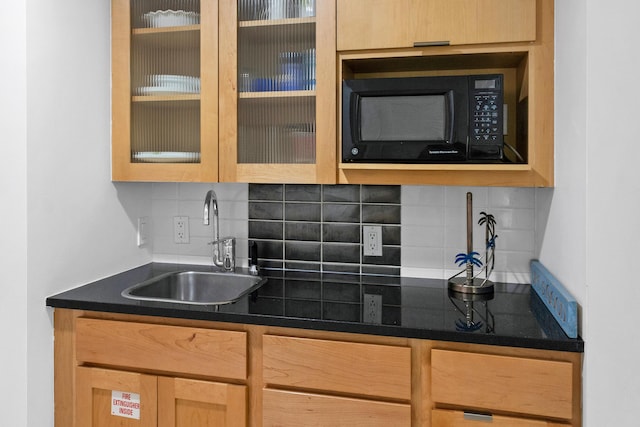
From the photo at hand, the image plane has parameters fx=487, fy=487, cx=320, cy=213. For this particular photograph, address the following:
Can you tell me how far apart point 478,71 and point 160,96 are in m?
1.24

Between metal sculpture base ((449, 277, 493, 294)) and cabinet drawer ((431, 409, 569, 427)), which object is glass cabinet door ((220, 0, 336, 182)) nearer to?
metal sculpture base ((449, 277, 493, 294))

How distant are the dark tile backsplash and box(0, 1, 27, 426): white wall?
2.90 feet

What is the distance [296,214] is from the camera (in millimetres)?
2109

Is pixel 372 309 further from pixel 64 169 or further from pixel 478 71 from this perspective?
pixel 64 169

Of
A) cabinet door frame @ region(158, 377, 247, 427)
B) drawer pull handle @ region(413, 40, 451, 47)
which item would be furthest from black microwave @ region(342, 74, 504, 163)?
cabinet door frame @ region(158, 377, 247, 427)

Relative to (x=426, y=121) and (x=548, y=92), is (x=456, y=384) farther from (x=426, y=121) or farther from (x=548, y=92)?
(x=548, y=92)

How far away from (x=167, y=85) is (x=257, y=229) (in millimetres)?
702

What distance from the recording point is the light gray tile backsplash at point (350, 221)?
1.91 meters

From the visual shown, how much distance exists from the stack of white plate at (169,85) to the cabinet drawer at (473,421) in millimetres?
1410

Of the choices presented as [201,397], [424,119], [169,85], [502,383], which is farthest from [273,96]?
[502,383]

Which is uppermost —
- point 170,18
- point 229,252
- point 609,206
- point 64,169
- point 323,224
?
point 170,18

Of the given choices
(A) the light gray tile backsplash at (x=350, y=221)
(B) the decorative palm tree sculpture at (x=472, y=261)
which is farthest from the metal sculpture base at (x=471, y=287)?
(A) the light gray tile backsplash at (x=350, y=221)

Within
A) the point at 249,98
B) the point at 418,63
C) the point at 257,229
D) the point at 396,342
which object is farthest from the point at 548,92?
the point at 257,229

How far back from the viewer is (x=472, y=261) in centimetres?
179
